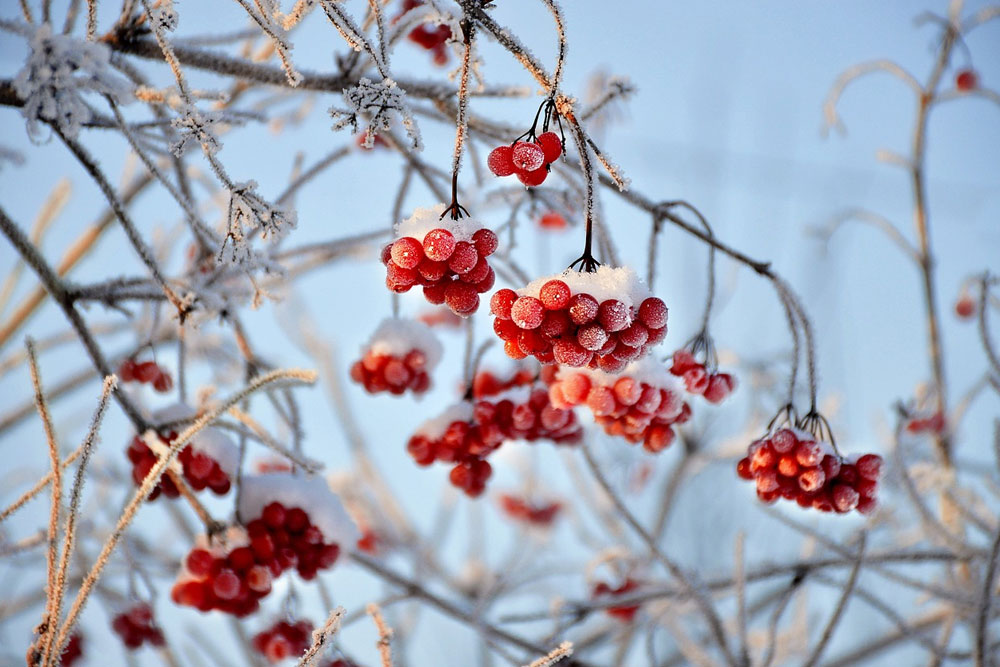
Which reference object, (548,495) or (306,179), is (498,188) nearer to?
(306,179)

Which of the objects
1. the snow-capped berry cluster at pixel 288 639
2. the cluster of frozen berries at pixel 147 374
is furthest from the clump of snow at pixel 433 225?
the snow-capped berry cluster at pixel 288 639

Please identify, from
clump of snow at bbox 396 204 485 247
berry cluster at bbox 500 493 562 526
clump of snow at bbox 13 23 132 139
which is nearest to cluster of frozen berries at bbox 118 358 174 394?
clump of snow at bbox 13 23 132 139

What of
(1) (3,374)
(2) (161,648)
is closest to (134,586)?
(2) (161,648)

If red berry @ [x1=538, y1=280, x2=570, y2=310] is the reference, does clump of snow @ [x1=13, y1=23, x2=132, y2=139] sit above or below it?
above

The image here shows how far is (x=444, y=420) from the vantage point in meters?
1.35

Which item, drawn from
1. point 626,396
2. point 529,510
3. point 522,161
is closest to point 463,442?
point 626,396

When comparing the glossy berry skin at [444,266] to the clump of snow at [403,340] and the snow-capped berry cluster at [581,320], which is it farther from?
the clump of snow at [403,340]

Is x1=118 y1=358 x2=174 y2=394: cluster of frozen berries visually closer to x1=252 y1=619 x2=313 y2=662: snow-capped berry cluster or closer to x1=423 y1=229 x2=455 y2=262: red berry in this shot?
x1=252 y1=619 x2=313 y2=662: snow-capped berry cluster

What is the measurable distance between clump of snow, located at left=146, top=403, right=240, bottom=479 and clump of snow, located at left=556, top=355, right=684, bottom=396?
0.57m

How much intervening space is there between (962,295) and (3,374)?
10.3ft

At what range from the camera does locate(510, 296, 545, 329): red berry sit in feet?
2.65

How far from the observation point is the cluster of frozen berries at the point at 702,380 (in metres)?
1.16

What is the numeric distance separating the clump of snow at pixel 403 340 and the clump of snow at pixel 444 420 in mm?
120

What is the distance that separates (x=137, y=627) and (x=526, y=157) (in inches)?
Answer: 55.7
